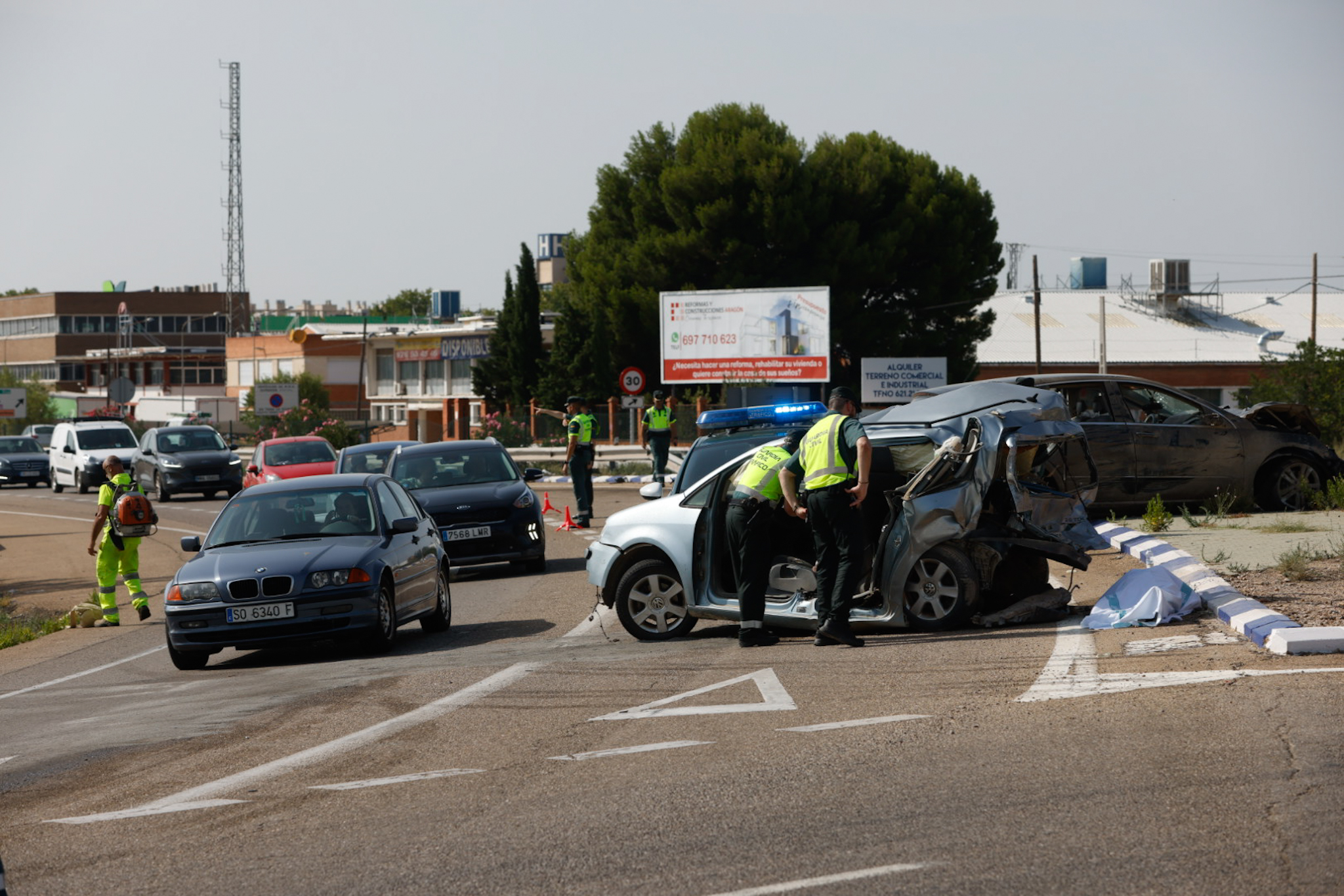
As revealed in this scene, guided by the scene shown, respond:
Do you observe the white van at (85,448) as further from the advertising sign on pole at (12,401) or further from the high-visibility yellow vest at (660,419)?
the advertising sign on pole at (12,401)

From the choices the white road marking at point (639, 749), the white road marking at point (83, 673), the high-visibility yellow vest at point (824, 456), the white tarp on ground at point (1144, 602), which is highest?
the high-visibility yellow vest at point (824, 456)

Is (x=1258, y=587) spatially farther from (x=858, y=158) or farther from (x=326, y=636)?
(x=858, y=158)

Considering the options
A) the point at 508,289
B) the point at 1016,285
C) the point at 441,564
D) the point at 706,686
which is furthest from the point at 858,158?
the point at 706,686

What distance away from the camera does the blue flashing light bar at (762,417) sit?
13.0 meters

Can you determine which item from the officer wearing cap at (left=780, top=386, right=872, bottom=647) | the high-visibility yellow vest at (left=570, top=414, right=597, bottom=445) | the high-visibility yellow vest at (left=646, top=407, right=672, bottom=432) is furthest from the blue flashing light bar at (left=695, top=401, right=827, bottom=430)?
the high-visibility yellow vest at (left=646, top=407, right=672, bottom=432)

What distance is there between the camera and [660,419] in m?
26.8

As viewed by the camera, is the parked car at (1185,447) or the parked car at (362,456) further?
the parked car at (362,456)

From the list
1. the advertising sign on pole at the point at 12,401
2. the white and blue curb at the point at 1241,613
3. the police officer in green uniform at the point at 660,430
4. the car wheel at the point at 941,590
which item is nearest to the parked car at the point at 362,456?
the police officer in green uniform at the point at 660,430

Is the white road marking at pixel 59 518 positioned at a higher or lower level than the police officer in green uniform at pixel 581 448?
lower

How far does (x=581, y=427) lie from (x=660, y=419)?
183 inches

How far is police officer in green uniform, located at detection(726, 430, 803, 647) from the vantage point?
34.1 feet

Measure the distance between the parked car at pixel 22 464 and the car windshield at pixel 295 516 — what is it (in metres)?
38.5

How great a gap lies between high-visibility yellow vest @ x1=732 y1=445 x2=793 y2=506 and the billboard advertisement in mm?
34522

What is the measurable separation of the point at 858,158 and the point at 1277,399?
2945cm
